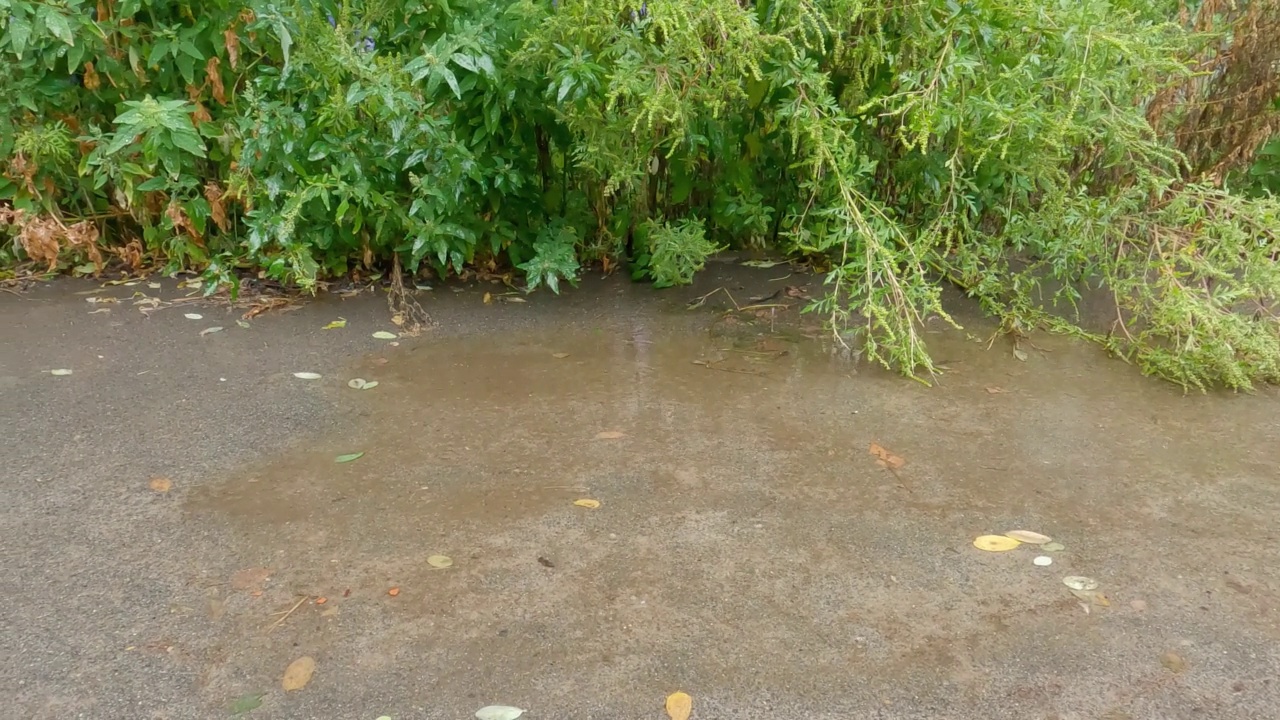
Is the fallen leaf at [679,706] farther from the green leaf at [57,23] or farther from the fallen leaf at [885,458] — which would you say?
the green leaf at [57,23]

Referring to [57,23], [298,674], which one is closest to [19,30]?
[57,23]

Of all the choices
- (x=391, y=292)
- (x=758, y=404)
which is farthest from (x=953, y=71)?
(x=391, y=292)

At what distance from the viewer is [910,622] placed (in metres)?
2.03

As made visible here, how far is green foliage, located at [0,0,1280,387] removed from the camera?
3.33m

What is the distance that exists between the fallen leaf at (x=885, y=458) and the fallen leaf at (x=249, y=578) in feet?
5.68

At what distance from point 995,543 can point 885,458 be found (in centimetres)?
51

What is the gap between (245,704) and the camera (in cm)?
177

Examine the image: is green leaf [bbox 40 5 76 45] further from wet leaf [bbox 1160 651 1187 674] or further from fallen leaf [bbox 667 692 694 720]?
wet leaf [bbox 1160 651 1187 674]

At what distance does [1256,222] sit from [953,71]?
1.31 m

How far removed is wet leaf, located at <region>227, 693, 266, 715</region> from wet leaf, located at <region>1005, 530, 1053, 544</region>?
5.95ft

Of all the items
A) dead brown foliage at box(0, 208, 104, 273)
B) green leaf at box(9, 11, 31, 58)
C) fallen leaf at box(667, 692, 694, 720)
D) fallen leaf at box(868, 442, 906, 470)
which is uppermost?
green leaf at box(9, 11, 31, 58)

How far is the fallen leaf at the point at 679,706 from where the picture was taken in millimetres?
1762

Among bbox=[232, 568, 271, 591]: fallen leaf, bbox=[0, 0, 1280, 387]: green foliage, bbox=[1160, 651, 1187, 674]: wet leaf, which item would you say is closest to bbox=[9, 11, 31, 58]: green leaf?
bbox=[0, 0, 1280, 387]: green foliage

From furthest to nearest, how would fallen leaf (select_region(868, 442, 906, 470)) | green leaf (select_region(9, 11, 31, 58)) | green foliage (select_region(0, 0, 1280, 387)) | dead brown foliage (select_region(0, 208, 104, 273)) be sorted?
dead brown foliage (select_region(0, 208, 104, 273)) < green leaf (select_region(9, 11, 31, 58)) < green foliage (select_region(0, 0, 1280, 387)) < fallen leaf (select_region(868, 442, 906, 470))
